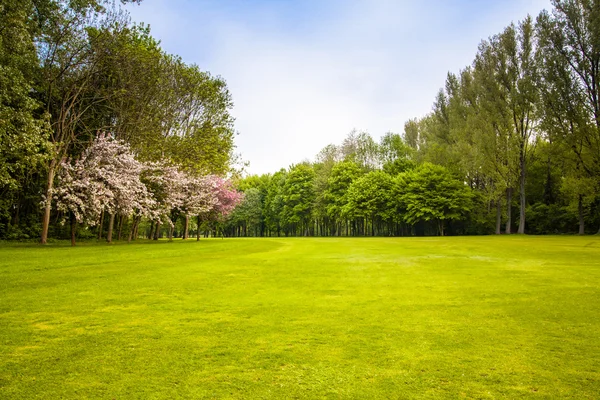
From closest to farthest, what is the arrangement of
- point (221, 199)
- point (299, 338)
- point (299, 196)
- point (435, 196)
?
1. point (299, 338)
2. point (221, 199)
3. point (435, 196)
4. point (299, 196)

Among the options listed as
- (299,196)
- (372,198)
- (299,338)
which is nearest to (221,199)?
(372,198)

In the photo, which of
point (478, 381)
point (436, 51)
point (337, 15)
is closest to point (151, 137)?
point (337, 15)

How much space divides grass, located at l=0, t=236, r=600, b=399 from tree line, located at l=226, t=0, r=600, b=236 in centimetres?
4363

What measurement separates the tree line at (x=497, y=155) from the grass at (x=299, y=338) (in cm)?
4363

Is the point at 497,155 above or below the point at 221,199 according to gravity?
above

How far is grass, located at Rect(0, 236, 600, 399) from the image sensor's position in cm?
441

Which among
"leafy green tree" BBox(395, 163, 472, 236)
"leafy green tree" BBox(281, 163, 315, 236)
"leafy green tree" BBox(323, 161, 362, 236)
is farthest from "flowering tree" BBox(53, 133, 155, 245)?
"leafy green tree" BBox(281, 163, 315, 236)

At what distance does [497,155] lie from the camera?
53031mm

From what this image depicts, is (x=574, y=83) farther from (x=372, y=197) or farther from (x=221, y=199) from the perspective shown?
(x=221, y=199)

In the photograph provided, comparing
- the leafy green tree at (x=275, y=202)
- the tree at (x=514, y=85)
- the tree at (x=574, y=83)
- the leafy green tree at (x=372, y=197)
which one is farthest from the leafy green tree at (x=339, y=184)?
the tree at (x=574, y=83)

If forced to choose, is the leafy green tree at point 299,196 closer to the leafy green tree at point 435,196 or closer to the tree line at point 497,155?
the tree line at point 497,155

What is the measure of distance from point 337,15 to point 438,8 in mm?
7681

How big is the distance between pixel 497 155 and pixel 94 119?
50.6m

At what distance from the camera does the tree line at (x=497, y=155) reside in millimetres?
45312
